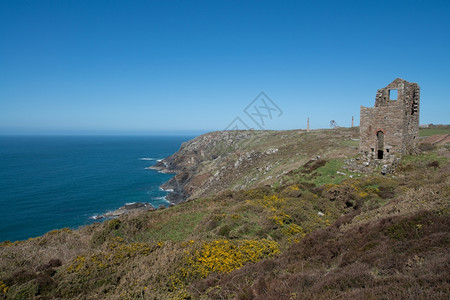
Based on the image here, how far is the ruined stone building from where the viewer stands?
2136 cm

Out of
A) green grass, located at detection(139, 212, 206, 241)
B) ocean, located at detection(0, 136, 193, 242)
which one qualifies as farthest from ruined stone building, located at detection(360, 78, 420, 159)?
ocean, located at detection(0, 136, 193, 242)

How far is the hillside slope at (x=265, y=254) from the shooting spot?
5902 mm

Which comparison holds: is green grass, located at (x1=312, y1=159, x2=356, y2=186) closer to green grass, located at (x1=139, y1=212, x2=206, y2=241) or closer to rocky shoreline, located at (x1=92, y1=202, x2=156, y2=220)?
green grass, located at (x1=139, y1=212, x2=206, y2=241)

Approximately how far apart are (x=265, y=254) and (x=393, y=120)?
18.8 meters

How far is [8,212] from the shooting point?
138 feet

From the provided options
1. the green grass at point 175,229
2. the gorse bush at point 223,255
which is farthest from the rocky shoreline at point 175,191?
the gorse bush at point 223,255

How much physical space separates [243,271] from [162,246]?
14.3ft

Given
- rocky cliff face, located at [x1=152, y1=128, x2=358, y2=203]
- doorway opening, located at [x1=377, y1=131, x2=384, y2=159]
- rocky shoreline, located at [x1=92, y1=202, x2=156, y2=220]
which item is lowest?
rocky shoreline, located at [x1=92, y1=202, x2=156, y2=220]

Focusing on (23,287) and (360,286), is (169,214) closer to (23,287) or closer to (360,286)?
(23,287)

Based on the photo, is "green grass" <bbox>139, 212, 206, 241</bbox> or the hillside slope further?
"green grass" <bbox>139, 212, 206, 241</bbox>

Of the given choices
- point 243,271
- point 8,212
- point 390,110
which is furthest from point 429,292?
point 8,212

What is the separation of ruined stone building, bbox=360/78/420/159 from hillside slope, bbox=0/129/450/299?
483 centimetres

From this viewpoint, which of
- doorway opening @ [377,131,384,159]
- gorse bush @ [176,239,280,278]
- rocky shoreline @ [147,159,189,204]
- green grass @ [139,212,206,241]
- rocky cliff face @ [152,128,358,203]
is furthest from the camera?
rocky shoreline @ [147,159,189,204]

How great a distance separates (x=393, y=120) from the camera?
21.6m
